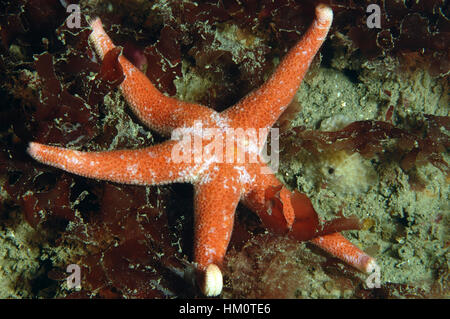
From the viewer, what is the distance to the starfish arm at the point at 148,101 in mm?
2949

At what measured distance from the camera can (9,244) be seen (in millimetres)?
3594

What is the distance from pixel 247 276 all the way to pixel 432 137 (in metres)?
2.58

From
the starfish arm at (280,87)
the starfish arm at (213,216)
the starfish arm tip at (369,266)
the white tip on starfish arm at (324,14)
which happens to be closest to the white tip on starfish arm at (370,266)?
the starfish arm tip at (369,266)

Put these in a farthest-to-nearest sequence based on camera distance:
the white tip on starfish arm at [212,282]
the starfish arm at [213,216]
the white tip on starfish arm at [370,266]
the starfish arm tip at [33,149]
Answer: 1. the white tip on starfish arm at [370,266]
2. the starfish arm at [213,216]
3. the starfish arm tip at [33,149]
4. the white tip on starfish arm at [212,282]

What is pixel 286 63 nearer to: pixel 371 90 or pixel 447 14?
pixel 371 90

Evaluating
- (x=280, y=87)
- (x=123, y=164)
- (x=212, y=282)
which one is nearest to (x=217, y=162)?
(x=123, y=164)

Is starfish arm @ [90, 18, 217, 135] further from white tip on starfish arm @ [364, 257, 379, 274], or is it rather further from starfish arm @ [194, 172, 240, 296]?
white tip on starfish arm @ [364, 257, 379, 274]

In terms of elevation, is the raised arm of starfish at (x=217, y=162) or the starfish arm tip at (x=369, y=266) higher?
the raised arm of starfish at (x=217, y=162)

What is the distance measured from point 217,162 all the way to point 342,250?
1.53 metres

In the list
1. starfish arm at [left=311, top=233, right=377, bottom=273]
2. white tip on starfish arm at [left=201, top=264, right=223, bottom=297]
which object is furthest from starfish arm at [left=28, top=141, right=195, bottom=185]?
starfish arm at [left=311, top=233, right=377, bottom=273]

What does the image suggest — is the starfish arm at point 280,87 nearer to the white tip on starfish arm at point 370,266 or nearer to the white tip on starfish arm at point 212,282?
the white tip on starfish arm at point 212,282

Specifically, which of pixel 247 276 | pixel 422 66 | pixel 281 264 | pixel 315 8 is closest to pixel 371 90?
pixel 422 66

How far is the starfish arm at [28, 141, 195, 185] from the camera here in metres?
2.61
